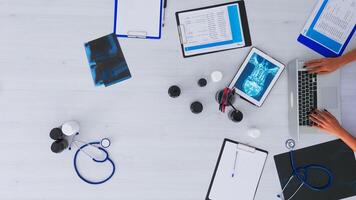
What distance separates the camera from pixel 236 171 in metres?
1.41

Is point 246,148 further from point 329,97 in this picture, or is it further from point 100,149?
point 100,149

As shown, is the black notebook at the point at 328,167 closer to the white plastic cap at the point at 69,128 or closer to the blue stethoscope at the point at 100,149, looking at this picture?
the blue stethoscope at the point at 100,149

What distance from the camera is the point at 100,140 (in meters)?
1.38

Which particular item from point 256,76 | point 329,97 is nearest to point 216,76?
point 256,76

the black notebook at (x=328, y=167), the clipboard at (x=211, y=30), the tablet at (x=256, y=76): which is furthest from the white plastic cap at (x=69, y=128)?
the black notebook at (x=328, y=167)

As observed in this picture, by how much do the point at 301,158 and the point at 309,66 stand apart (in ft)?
1.39

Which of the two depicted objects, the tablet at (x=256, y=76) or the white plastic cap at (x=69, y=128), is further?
the tablet at (x=256, y=76)

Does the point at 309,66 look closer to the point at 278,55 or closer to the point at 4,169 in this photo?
the point at 278,55

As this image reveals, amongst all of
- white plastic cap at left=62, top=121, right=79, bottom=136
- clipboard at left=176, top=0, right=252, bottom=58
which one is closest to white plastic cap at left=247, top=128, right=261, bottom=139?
clipboard at left=176, top=0, right=252, bottom=58

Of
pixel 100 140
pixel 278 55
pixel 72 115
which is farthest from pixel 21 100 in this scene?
pixel 278 55

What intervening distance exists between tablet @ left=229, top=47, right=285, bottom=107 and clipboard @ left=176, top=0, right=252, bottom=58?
86mm

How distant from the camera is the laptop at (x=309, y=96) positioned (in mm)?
1353

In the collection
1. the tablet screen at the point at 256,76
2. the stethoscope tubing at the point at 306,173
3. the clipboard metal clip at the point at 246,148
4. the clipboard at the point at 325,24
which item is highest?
the clipboard at the point at 325,24

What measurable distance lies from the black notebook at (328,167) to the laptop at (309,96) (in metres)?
0.11
